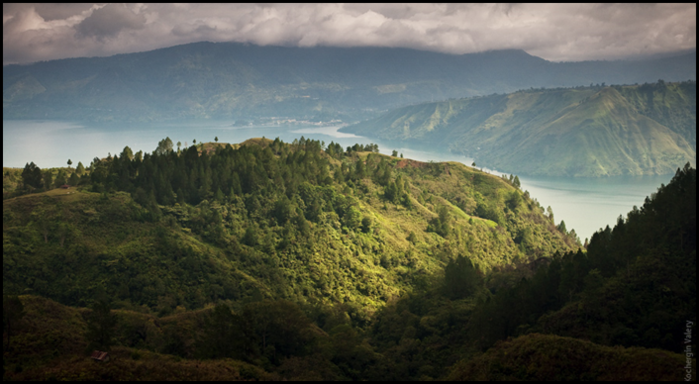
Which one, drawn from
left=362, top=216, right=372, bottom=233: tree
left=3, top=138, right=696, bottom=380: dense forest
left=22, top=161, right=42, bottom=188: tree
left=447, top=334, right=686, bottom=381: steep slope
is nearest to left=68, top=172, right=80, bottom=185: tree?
left=3, top=138, right=696, bottom=380: dense forest

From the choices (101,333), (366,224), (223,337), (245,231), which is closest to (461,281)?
(366,224)

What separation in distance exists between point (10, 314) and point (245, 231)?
33.2m

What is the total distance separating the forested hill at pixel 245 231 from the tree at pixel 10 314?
11.8 m

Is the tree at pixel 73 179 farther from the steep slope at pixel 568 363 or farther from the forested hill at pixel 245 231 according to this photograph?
the steep slope at pixel 568 363

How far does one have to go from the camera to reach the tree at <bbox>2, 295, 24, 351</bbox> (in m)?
31.3

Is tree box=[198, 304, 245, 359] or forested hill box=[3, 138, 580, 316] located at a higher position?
forested hill box=[3, 138, 580, 316]

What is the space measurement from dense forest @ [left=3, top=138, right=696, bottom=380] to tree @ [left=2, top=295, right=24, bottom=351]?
120 mm

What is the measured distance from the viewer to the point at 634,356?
28484 millimetres

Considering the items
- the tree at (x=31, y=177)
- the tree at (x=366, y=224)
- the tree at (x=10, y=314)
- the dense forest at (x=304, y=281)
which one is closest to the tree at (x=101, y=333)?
the dense forest at (x=304, y=281)

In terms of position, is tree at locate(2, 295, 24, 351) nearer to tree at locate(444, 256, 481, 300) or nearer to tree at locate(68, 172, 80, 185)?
tree at locate(68, 172, 80, 185)

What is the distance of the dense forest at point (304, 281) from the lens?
105 ft

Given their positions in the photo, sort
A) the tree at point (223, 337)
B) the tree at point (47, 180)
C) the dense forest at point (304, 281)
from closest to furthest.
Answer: the dense forest at point (304, 281)
the tree at point (223, 337)
the tree at point (47, 180)

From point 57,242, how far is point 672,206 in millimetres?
54557

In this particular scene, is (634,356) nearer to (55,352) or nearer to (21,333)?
(55,352)
